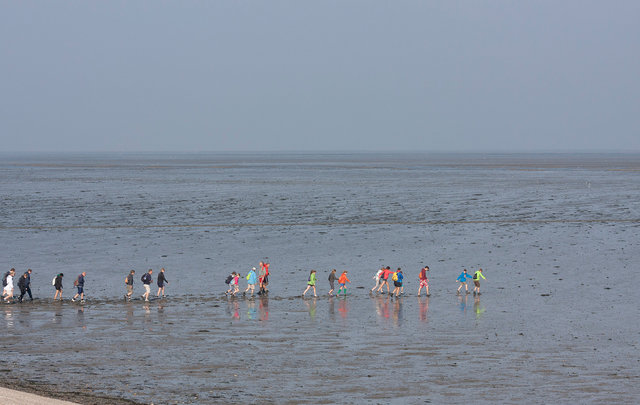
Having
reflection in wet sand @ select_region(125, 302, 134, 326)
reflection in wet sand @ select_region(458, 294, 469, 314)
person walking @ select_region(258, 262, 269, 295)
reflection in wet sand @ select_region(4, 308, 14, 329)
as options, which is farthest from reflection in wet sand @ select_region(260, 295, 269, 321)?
reflection in wet sand @ select_region(4, 308, 14, 329)

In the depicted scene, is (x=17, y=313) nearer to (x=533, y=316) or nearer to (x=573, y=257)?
(x=533, y=316)

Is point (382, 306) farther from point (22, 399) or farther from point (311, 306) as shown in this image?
point (22, 399)

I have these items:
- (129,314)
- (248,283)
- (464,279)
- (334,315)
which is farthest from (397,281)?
(129,314)

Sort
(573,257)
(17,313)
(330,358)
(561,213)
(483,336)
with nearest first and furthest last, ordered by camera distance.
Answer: (330,358)
(483,336)
(17,313)
(573,257)
(561,213)

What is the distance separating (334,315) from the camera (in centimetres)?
3178

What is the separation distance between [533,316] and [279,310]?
9784mm

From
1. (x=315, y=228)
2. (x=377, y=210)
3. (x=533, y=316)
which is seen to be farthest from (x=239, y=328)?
(x=377, y=210)

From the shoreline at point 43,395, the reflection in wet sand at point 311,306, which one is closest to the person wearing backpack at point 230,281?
the reflection in wet sand at point 311,306

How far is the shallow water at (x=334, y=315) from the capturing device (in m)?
22.1

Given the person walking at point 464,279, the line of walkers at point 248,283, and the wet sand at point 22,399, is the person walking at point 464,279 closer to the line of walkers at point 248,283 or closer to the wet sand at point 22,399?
the line of walkers at point 248,283

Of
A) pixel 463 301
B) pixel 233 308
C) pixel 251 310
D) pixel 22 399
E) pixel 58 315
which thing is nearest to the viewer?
pixel 22 399

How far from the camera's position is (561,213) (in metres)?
78.2

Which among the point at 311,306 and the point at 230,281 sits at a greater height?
the point at 230,281

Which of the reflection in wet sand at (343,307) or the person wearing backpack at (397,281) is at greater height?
the person wearing backpack at (397,281)
